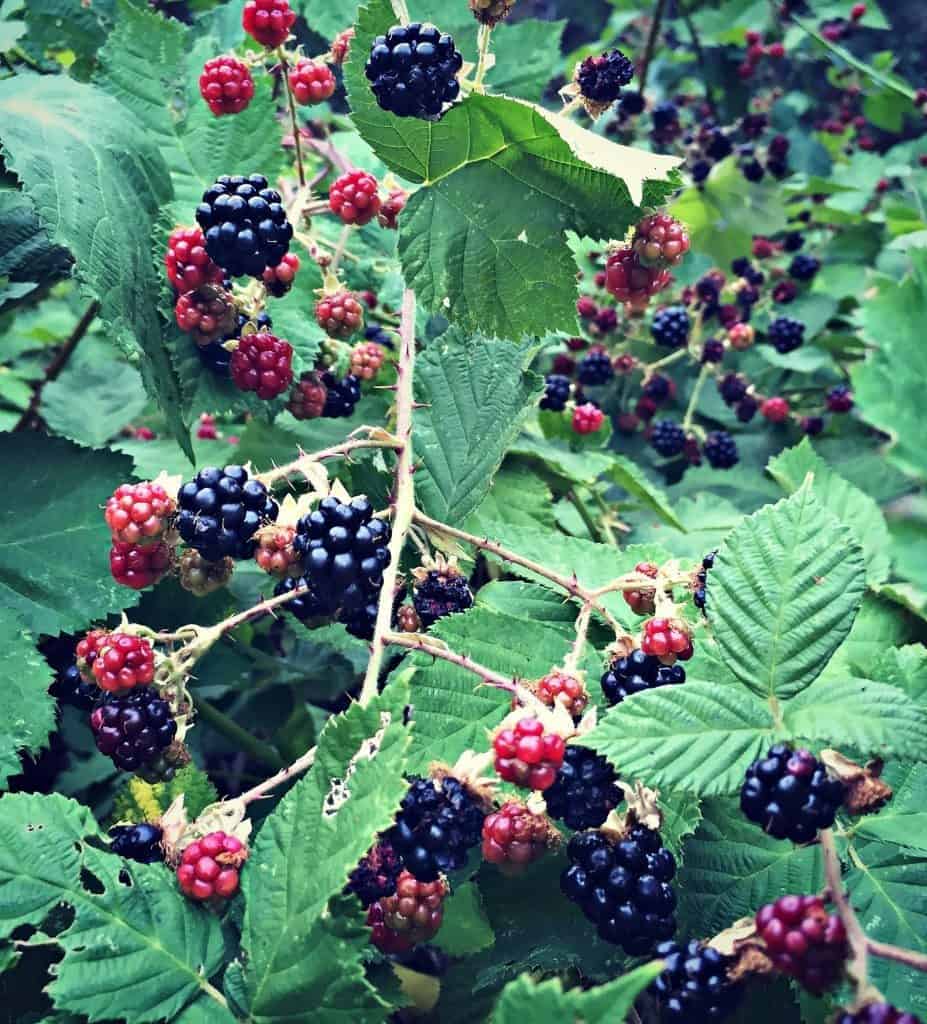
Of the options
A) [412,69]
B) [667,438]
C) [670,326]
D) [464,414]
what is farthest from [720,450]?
[412,69]

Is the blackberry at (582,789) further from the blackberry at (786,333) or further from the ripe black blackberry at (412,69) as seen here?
the blackberry at (786,333)

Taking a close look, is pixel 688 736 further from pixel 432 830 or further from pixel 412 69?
pixel 412 69

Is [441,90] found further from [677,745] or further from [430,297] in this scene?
[677,745]

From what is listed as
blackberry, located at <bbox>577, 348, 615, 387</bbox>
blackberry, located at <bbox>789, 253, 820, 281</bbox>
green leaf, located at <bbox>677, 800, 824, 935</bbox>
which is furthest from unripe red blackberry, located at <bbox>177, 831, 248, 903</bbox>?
blackberry, located at <bbox>789, 253, 820, 281</bbox>

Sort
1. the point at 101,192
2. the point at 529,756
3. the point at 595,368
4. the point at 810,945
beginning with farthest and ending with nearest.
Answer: the point at 595,368, the point at 101,192, the point at 529,756, the point at 810,945

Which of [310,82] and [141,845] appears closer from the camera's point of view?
[141,845]

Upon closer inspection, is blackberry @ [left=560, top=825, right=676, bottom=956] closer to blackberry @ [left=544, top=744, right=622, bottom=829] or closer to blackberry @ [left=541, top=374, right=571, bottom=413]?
blackberry @ [left=544, top=744, right=622, bottom=829]
